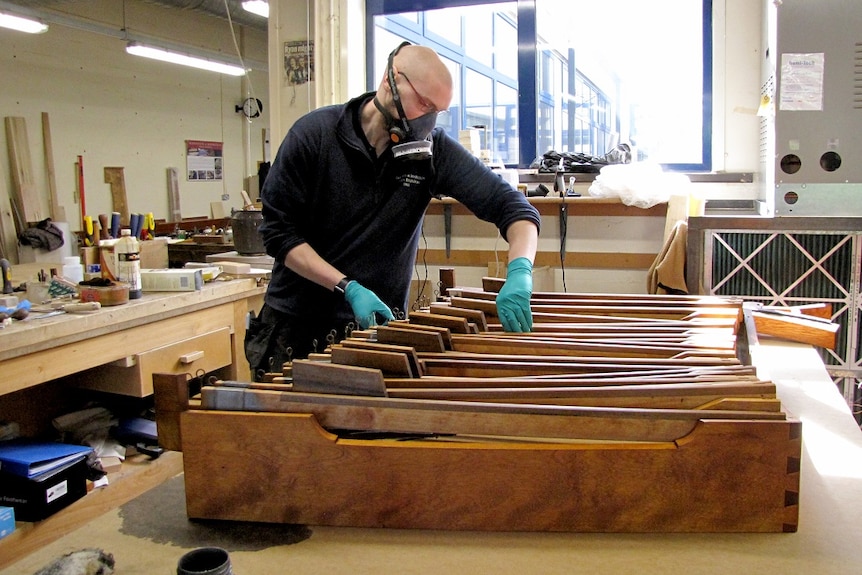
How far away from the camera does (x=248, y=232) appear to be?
3703 millimetres

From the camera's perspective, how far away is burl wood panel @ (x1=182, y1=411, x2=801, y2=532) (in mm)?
953

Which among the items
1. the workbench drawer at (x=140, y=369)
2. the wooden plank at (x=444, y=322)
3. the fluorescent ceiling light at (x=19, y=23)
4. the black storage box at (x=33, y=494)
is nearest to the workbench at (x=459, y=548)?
the wooden plank at (x=444, y=322)

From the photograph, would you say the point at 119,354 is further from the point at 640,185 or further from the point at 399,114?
the point at 640,185

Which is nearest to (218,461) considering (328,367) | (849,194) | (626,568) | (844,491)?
(328,367)

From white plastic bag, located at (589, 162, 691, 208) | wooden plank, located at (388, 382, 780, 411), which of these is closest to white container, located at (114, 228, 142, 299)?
wooden plank, located at (388, 382, 780, 411)

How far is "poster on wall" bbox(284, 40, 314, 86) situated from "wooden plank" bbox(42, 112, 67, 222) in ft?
9.30

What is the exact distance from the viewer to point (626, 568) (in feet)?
3.00

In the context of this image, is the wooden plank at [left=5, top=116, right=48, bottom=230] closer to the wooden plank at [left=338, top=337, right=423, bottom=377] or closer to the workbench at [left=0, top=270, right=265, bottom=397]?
the workbench at [left=0, top=270, right=265, bottom=397]

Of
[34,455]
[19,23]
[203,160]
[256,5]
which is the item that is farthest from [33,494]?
[203,160]

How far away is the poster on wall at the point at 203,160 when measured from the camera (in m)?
7.82

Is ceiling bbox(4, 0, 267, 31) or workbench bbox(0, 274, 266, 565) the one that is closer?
A: workbench bbox(0, 274, 266, 565)

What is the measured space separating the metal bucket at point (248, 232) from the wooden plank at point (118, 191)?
3.58 meters

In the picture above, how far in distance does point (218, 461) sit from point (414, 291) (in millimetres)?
3159

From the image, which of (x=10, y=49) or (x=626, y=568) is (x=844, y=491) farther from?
(x=10, y=49)
